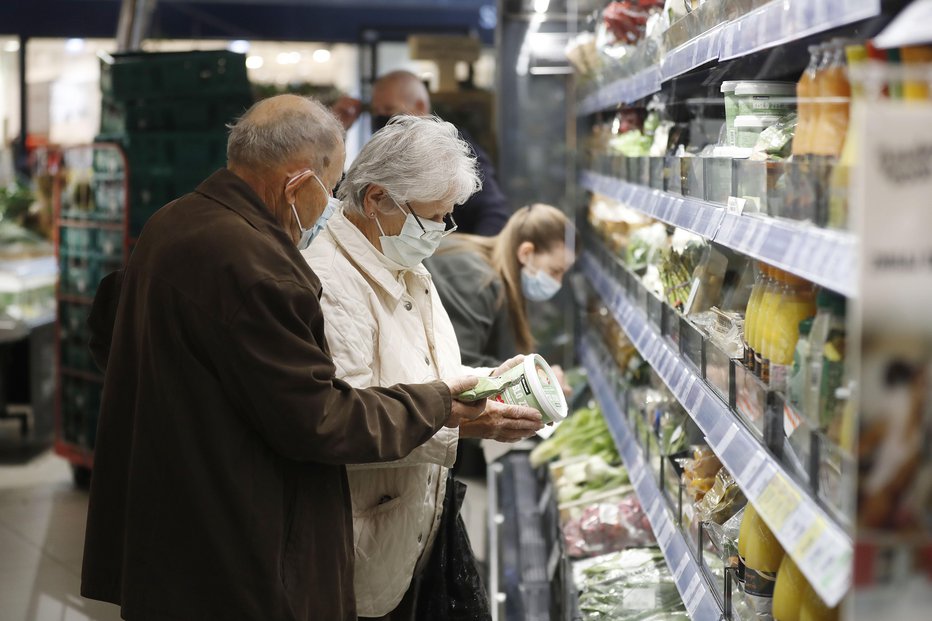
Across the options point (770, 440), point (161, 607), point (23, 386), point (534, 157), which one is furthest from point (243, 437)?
point (23, 386)

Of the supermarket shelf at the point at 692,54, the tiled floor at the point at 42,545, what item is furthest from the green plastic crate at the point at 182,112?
the supermarket shelf at the point at 692,54

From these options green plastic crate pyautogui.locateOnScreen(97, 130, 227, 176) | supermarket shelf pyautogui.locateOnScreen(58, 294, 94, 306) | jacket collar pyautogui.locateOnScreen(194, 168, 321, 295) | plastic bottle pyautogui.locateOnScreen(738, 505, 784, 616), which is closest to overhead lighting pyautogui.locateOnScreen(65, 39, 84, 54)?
supermarket shelf pyautogui.locateOnScreen(58, 294, 94, 306)

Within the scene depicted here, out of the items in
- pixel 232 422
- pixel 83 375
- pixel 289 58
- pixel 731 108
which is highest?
pixel 289 58

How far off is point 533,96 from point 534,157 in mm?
344

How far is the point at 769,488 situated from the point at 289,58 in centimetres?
1096

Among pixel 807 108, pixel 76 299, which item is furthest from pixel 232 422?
pixel 76 299

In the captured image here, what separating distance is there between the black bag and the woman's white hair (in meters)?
0.74

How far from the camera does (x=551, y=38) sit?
18.6 ft

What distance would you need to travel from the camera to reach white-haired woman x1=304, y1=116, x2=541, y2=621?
7.35 ft

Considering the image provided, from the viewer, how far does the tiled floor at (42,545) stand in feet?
13.4

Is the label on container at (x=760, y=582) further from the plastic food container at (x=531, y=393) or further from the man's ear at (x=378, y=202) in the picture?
the man's ear at (x=378, y=202)

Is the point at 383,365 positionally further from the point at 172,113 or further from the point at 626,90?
the point at 172,113

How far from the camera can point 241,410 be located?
1873mm

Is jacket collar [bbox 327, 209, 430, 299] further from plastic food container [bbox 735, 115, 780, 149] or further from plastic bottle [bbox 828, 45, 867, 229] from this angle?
plastic bottle [bbox 828, 45, 867, 229]
